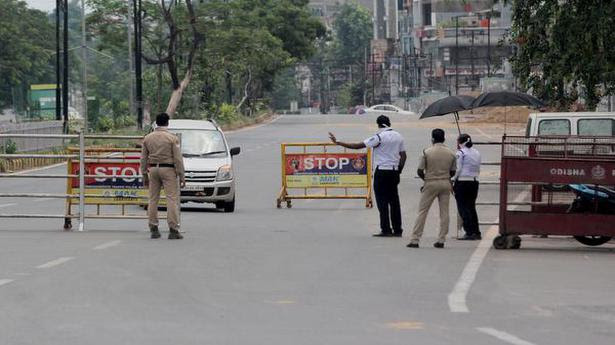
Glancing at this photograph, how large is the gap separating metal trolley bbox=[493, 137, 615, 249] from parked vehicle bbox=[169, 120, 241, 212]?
8.45 m

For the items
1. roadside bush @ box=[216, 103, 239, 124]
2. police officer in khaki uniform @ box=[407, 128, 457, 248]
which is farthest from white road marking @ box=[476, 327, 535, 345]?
roadside bush @ box=[216, 103, 239, 124]

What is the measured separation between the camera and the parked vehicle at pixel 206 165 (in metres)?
26.8

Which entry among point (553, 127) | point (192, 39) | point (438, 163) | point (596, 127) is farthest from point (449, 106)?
point (192, 39)

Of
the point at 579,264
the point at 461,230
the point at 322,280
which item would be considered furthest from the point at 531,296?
the point at 461,230

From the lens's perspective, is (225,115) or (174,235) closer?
(174,235)

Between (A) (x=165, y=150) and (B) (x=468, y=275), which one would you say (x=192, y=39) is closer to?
(A) (x=165, y=150)

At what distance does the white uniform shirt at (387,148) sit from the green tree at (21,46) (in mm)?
79207

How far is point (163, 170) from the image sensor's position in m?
19.9

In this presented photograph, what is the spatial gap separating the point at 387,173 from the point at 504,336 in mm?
9893

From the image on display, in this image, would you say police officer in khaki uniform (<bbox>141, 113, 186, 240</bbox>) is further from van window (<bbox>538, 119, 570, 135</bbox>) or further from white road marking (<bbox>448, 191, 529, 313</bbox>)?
van window (<bbox>538, 119, 570, 135</bbox>)

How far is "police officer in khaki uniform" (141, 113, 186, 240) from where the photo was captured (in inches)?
783

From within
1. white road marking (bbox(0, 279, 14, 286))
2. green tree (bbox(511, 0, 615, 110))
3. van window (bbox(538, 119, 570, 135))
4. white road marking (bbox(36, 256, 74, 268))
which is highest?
green tree (bbox(511, 0, 615, 110))

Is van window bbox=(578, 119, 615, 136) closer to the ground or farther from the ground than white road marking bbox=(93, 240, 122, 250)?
farther from the ground

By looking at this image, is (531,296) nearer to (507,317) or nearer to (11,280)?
(507,317)
